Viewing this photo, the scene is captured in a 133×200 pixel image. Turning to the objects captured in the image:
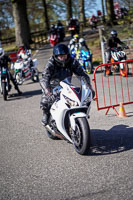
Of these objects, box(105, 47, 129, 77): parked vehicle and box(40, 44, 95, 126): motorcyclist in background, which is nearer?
box(40, 44, 95, 126): motorcyclist in background

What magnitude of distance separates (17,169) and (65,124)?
1.00 meters

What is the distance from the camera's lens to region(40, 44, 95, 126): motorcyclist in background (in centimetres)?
562

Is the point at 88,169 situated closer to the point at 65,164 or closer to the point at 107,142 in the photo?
the point at 65,164

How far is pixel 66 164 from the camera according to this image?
488cm

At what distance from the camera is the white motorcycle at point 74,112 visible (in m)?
4.83

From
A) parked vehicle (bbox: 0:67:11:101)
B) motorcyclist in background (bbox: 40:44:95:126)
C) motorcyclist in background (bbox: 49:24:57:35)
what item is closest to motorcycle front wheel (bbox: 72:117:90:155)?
motorcyclist in background (bbox: 40:44:95:126)

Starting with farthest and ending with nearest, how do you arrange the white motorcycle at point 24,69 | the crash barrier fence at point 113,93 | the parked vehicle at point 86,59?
the parked vehicle at point 86,59 → the white motorcycle at point 24,69 → the crash barrier fence at point 113,93

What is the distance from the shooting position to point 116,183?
13.2 ft

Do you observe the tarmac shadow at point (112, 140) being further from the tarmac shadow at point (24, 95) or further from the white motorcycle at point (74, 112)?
the tarmac shadow at point (24, 95)

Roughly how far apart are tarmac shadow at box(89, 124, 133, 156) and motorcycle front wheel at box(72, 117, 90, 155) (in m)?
0.25

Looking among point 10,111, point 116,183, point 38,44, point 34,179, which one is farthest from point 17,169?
point 38,44

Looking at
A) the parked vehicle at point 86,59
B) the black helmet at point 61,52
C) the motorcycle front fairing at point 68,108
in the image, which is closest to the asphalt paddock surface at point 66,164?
the motorcycle front fairing at point 68,108

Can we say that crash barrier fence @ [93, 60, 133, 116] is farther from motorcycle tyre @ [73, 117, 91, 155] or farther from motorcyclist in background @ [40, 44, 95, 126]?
motorcycle tyre @ [73, 117, 91, 155]

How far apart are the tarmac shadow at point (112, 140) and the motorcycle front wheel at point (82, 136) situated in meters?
0.25
